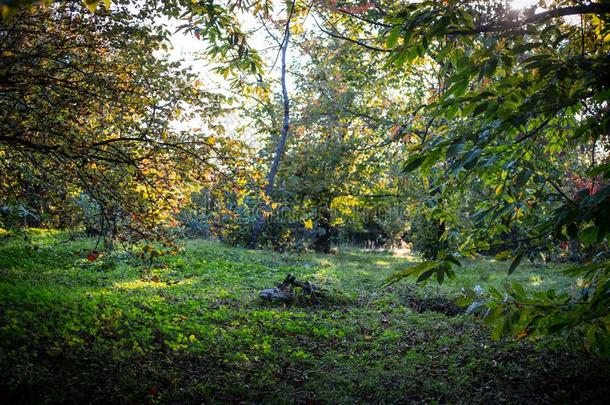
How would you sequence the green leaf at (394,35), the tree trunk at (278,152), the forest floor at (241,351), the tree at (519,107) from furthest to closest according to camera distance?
the tree trunk at (278,152) < the forest floor at (241,351) < the green leaf at (394,35) < the tree at (519,107)

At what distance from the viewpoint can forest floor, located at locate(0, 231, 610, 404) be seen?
493 centimetres

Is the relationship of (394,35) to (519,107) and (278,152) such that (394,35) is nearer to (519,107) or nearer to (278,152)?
(519,107)

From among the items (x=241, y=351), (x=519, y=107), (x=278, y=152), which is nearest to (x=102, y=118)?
(x=241, y=351)

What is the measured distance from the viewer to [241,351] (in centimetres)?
622

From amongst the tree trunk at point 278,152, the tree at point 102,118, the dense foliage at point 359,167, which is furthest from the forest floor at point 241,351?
the tree trunk at point 278,152

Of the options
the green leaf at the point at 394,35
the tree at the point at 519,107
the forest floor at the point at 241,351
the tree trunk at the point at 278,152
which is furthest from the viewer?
the tree trunk at the point at 278,152

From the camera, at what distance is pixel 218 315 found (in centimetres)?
751

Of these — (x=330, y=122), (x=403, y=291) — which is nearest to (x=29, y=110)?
(x=403, y=291)

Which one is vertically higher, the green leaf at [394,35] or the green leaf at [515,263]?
the green leaf at [394,35]

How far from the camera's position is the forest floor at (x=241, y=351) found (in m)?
4.93

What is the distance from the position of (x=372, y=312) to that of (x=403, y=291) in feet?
8.10

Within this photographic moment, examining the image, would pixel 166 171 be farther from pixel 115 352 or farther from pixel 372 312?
pixel 372 312

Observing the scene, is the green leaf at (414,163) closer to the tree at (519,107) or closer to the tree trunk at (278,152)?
the tree at (519,107)

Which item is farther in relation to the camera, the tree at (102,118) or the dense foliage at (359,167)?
the tree at (102,118)
